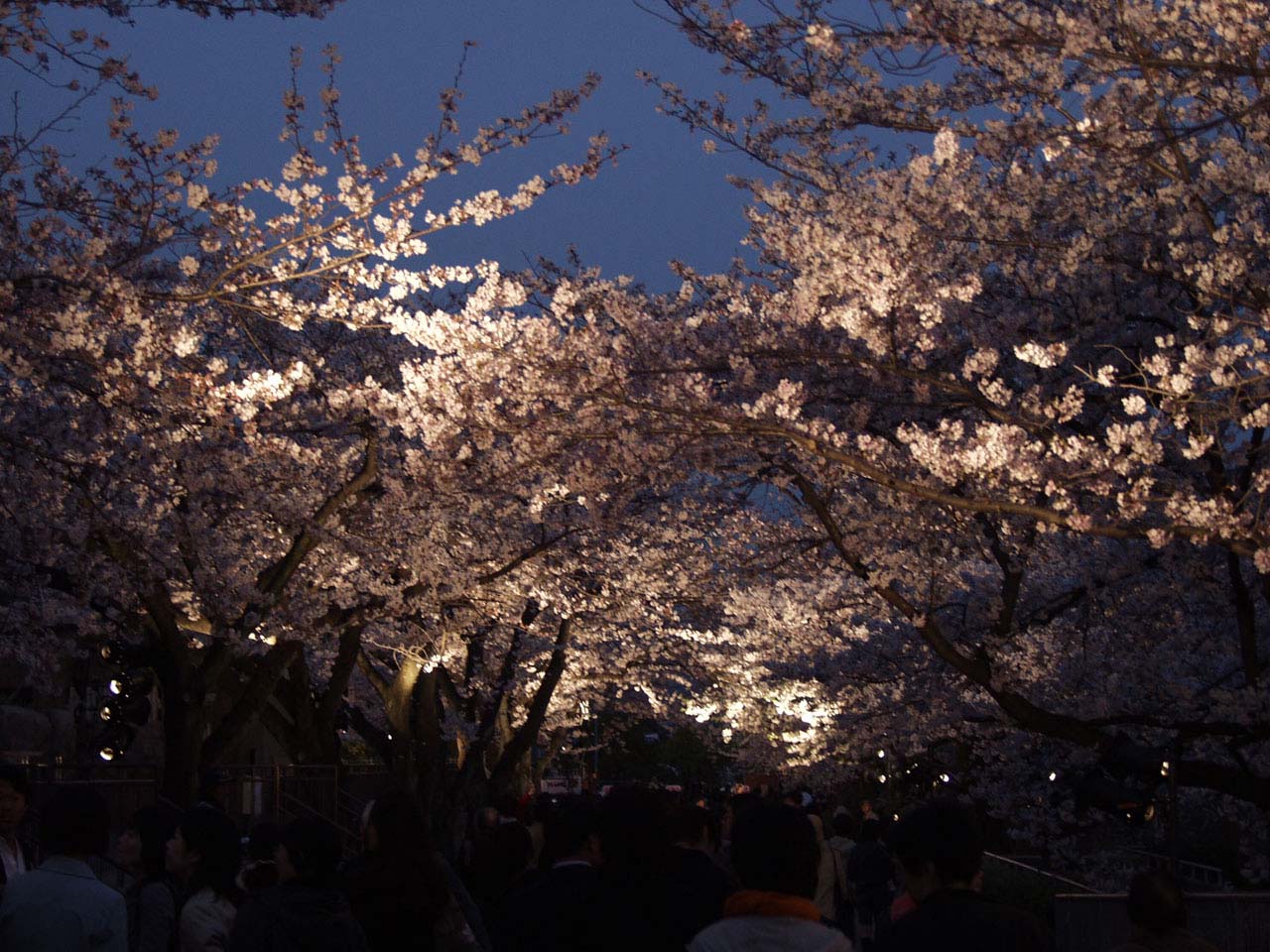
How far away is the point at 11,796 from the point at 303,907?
1548 millimetres

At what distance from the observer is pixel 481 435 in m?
10.6

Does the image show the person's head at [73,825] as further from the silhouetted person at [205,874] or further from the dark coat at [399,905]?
the dark coat at [399,905]

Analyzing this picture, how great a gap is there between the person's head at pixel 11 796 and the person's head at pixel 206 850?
571mm

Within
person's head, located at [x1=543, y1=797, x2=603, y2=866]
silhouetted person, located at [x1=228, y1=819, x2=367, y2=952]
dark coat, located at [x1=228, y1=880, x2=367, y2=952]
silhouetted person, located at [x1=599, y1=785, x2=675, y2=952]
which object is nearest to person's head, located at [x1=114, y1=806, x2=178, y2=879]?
silhouetted person, located at [x1=228, y1=819, x2=367, y2=952]

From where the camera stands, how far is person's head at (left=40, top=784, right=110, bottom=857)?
4453 millimetres

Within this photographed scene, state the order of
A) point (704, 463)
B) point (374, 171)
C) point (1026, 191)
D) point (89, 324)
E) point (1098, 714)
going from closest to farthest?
point (89, 324) < point (374, 171) < point (1026, 191) < point (704, 463) < point (1098, 714)

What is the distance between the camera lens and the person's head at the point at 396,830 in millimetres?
4496

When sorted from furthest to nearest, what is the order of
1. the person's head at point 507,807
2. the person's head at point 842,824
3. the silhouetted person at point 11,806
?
the person's head at point 842,824
the person's head at point 507,807
the silhouetted person at point 11,806

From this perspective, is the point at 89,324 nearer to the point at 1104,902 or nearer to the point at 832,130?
the point at 832,130

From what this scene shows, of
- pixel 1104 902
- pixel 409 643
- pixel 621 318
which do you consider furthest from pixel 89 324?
pixel 409 643

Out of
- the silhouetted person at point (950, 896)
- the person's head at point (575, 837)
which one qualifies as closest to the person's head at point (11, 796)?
the person's head at point (575, 837)

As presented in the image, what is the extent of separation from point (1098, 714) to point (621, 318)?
265 inches

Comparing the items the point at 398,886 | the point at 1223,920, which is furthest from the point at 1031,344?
the point at 398,886

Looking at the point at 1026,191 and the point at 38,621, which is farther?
the point at 38,621
